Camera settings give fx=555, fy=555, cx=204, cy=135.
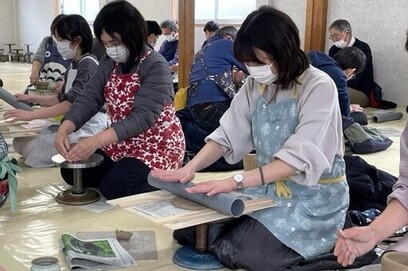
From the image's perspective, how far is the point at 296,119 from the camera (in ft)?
6.86

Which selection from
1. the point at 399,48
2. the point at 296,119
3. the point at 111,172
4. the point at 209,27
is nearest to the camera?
the point at 296,119

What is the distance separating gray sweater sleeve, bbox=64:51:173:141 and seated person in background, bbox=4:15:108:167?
0.18m

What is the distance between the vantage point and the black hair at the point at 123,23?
9.28 ft

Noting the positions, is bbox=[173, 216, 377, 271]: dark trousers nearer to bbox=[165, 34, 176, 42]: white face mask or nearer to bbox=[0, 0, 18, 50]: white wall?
bbox=[165, 34, 176, 42]: white face mask

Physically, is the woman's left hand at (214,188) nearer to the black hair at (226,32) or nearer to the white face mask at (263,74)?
the white face mask at (263,74)

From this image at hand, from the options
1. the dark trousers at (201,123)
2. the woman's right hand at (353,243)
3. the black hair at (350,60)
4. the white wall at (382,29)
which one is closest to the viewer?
the woman's right hand at (353,243)

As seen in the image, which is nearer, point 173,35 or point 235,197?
point 235,197

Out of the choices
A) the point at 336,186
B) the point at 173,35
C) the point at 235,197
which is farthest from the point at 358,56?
the point at 173,35

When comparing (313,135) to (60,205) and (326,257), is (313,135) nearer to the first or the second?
(326,257)

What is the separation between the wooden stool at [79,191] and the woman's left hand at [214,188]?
3.51 feet

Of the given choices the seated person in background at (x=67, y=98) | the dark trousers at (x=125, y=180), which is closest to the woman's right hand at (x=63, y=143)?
the dark trousers at (x=125, y=180)

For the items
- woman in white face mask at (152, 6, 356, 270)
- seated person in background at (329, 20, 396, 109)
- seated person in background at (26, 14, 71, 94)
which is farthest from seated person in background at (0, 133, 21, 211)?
seated person in background at (329, 20, 396, 109)

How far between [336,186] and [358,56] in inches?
105

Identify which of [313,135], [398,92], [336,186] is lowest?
[398,92]
